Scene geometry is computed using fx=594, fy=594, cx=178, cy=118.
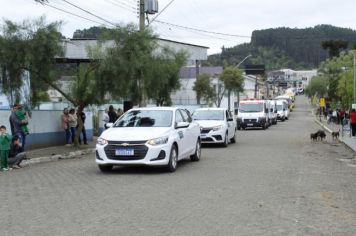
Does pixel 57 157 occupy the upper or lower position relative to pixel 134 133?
lower

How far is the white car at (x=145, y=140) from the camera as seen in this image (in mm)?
13773

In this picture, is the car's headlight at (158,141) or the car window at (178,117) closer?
the car's headlight at (158,141)

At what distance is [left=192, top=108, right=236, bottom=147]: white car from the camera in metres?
22.9

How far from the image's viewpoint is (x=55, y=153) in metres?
20.4

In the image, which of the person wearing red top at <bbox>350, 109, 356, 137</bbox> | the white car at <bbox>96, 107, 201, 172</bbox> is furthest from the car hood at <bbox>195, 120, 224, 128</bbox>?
the person wearing red top at <bbox>350, 109, 356, 137</bbox>

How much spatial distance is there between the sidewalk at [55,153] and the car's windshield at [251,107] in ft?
71.6

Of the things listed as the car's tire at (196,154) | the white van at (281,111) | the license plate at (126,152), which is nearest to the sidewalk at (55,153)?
the license plate at (126,152)

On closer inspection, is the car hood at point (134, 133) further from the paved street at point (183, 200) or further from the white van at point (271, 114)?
the white van at point (271, 114)

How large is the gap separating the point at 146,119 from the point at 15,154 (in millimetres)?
3886

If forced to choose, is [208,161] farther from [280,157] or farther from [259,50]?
[259,50]

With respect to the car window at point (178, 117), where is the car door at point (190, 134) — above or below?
below

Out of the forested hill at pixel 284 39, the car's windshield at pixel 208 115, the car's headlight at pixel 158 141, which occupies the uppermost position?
the forested hill at pixel 284 39

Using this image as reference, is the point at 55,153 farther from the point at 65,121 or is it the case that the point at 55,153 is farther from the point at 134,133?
the point at 134,133

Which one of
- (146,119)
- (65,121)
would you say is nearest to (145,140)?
(146,119)
